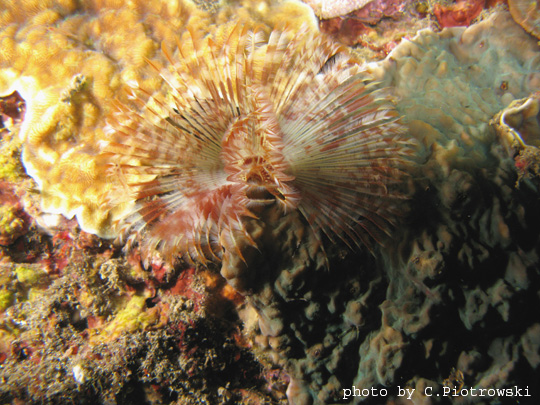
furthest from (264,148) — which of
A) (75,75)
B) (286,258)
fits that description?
(75,75)

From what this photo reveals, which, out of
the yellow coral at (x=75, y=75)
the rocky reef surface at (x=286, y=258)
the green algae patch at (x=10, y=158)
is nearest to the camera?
the rocky reef surface at (x=286, y=258)

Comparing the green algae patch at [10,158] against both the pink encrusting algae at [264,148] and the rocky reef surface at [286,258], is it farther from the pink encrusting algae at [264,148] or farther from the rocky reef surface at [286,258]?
the pink encrusting algae at [264,148]

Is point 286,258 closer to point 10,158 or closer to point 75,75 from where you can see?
point 75,75

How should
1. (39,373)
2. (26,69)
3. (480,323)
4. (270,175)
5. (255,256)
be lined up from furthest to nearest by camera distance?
(26,69) < (39,373) < (480,323) < (255,256) < (270,175)

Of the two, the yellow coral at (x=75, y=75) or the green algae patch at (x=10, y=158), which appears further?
the green algae patch at (x=10, y=158)

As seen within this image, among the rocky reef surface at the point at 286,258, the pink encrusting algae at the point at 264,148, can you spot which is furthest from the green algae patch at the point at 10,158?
the pink encrusting algae at the point at 264,148

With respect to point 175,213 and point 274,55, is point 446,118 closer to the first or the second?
point 274,55

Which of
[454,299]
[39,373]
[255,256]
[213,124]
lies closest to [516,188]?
[454,299]
